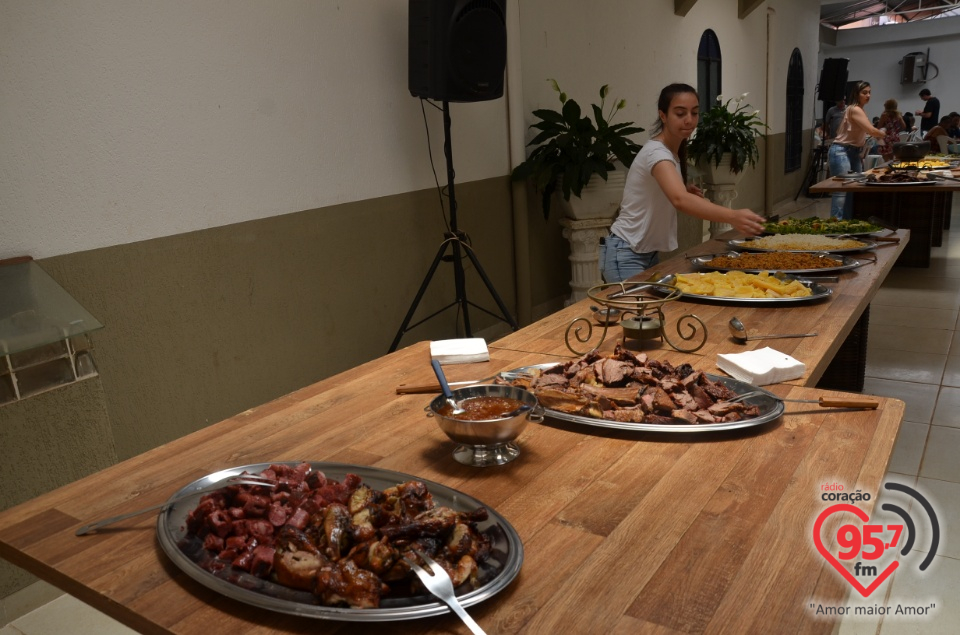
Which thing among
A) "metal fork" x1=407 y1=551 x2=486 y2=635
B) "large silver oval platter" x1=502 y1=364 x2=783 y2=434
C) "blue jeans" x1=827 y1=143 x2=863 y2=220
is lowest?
"large silver oval platter" x1=502 y1=364 x2=783 y2=434

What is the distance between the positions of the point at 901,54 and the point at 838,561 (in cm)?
2052

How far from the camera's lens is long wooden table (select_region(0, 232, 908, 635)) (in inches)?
37.5

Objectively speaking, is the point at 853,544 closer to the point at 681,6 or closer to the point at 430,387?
the point at 430,387

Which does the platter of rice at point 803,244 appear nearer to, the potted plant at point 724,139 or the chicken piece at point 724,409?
the chicken piece at point 724,409

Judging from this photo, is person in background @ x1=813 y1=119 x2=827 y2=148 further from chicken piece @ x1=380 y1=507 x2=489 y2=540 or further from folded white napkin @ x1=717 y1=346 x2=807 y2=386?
chicken piece @ x1=380 y1=507 x2=489 y2=540

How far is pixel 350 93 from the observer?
12.4ft

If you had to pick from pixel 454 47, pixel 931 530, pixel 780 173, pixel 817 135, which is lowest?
pixel 931 530

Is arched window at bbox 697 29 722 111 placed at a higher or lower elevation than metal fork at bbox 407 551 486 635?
higher

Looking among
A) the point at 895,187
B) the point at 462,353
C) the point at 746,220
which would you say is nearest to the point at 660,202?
the point at 746,220

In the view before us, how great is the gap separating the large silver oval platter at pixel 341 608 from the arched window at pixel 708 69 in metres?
7.53

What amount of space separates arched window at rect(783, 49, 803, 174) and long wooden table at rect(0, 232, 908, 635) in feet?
35.5

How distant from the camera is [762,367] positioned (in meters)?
1.68

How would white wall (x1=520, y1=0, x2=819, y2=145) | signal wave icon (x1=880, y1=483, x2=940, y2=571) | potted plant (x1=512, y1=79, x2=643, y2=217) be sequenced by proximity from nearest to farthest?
signal wave icon (x1=880, y1=483, x2=940, y2=571) → potted plant (x1=512, y1=79, x2=643, y2=217) → white wall (x1=520, y1=0, x2=819, y2=145)

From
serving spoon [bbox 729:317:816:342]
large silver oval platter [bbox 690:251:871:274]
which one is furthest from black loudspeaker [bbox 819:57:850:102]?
serving spoon [bbox 729:317:816:342]
